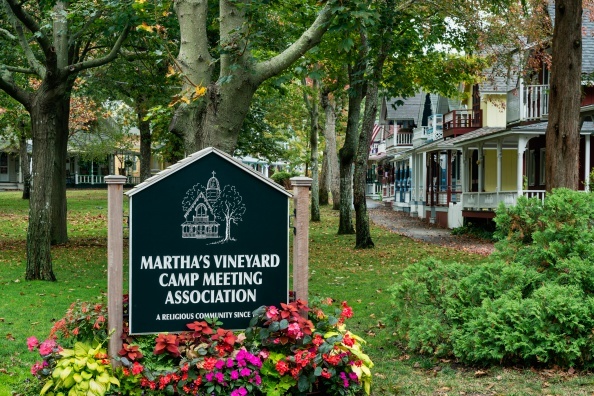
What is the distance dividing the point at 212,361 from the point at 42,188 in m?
9.57

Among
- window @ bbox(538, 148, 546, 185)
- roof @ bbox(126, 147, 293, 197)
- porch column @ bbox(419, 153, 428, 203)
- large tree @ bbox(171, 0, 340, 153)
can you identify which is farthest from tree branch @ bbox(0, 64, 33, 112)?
porch column @ bbox(419, 153, 428, 203)

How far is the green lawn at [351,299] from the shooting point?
7230 mm

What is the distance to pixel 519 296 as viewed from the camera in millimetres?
8047

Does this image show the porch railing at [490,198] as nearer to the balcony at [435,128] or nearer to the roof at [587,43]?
the roof at [587,43]

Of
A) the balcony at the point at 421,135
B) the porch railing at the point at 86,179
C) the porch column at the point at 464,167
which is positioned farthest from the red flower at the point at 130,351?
the porch railing at the point at 86,179

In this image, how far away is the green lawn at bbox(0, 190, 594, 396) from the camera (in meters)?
7.23

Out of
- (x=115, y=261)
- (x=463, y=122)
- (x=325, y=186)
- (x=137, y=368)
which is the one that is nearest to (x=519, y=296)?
(x=137, y=368)

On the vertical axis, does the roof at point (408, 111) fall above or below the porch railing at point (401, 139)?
above

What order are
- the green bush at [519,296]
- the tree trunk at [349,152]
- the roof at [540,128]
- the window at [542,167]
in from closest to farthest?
the green bush at [519,296]
the tree trunk at [349,152]
the roof at [540,128]
the window at [542,167]

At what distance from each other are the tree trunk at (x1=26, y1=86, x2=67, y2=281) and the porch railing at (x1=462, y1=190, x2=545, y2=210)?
58.2 ft

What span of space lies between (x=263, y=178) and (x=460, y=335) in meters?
2.77

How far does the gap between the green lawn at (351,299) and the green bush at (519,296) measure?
0.23 m

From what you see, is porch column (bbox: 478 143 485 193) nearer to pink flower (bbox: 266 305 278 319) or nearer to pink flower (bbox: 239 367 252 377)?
pink flower (bbox: 266 305 278 319)

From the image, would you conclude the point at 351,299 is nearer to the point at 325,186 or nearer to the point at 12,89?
the point at 12,89
